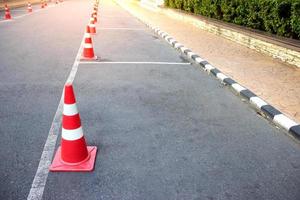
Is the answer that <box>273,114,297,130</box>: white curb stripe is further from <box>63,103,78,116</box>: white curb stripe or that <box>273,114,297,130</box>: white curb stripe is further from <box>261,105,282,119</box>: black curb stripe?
<box>63,103,78,116</box>: white curb stripe

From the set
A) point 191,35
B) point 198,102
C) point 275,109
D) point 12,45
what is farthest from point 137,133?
point 191,35

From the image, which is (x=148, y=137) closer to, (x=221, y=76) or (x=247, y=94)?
(x=247, y=94)

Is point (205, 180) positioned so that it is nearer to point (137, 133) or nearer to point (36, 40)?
point (137, 133)

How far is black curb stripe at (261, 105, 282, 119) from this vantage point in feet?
17.9

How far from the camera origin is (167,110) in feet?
18.6

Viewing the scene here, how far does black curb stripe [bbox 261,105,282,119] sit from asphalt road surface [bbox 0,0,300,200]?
0.61 feet

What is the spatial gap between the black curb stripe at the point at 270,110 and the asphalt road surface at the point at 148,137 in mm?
185

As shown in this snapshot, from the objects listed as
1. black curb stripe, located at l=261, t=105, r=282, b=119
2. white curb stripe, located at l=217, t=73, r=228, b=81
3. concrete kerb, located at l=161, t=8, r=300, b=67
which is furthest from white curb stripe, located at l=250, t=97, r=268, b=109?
concrete kerb, located at l=161, t=8, r=300, b=67

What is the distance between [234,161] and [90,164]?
163 cm

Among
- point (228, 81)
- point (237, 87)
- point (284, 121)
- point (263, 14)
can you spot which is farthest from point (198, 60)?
point (284, 121)

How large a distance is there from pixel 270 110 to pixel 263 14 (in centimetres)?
576

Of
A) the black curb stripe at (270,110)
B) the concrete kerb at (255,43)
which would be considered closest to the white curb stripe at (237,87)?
the black curb stripe at (270,110)

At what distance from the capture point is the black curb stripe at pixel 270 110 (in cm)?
545

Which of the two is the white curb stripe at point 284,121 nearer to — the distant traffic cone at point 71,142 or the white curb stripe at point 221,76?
the white curb stripe at point 221,76
